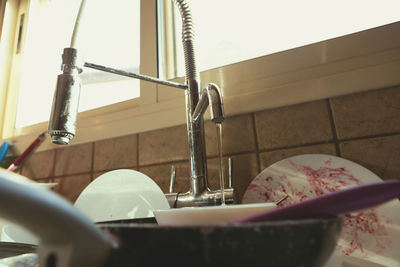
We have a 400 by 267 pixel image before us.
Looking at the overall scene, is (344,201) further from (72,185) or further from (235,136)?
(72,185)

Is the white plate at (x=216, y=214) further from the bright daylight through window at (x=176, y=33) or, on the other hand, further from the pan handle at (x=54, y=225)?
the bright daylight through window at (x=176, y=33)

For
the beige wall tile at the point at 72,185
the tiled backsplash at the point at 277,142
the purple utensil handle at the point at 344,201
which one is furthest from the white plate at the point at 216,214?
the beige wall tile at the point at 72,185

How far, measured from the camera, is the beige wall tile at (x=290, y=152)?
0.49 meters

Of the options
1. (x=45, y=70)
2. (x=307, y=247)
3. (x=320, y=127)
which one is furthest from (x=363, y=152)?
(x=45, y=70)

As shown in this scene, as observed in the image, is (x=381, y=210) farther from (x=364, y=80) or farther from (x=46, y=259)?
(x=46, y=259)

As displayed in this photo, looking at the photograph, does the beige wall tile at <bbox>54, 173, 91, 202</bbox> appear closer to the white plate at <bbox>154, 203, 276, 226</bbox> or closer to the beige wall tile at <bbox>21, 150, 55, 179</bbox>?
the beige wall tile at <bbox>21, 150, 55, 179</bbox>

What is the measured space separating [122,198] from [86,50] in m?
0.64

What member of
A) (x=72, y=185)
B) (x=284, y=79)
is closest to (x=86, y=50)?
(x=72, y=185)

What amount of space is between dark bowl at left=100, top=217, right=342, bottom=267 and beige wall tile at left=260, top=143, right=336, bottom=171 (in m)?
0.37

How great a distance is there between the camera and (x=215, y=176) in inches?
22.4

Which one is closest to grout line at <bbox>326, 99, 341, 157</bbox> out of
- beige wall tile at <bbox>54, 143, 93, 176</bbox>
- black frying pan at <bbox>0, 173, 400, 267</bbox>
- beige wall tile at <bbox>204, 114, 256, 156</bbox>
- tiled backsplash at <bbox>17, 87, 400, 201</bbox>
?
tiled backsplash at <bbox>17, 87, 400, 201</bbox>

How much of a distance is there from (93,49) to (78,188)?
20.2 inches

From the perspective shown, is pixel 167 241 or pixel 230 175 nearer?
pixel 167 241

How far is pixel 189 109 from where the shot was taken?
0.53 m
